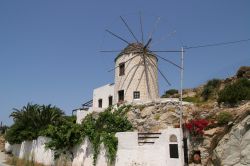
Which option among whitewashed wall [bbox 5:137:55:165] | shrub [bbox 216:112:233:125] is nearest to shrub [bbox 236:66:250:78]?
shrub [bbox 216:112:233:125]

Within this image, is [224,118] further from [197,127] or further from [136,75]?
[136,75]

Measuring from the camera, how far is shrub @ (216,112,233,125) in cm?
1665

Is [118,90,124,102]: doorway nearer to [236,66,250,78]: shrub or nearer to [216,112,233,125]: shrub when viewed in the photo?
[236,66,250,78]: shrub

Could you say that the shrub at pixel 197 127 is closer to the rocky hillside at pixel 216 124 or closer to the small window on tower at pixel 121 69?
the rocky hillside at pixel 216 124

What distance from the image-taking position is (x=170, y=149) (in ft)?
55.7

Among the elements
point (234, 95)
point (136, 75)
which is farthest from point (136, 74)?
point (234, 95)

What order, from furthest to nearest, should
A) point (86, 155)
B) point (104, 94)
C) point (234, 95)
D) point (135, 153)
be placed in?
point (104, 94)
point (234, 95)
point (86, 155)
point (135, 153)

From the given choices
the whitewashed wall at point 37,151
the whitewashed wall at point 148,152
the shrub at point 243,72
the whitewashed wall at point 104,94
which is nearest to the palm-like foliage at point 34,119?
the whitewashed wall at point 37,151

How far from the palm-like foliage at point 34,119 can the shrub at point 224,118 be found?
17.6 m

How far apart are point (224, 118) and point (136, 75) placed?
572 inches

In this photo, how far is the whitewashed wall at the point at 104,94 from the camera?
1358 inches

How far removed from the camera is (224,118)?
16.8 metres

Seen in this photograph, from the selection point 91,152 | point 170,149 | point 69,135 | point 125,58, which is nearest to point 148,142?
point 170,149

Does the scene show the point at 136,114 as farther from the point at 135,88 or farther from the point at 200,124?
the point at 200,124
